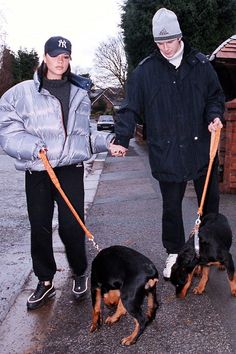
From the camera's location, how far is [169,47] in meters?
3.73

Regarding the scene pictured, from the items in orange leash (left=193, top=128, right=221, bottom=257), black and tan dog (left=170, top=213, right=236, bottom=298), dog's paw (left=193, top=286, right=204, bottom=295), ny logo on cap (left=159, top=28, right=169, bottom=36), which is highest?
ny logo on cap (left=159, top=28, right=169, bottom=36)

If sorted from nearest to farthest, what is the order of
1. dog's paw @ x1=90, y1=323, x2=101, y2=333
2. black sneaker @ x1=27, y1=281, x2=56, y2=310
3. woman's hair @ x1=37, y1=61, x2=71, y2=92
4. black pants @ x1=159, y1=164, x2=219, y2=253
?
1. dog's paw @ x1=90, y1=323, x2=101, y2=333
2. woman's hair @ x1=37, y1=61, x2=71, y2=92
3. black sneaker @ x1=27, y1=281, x2=56, y2=310
4. black pants @ x1=159, y1=164, x2=219, y2=253

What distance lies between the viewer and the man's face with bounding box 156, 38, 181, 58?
12.2 feet

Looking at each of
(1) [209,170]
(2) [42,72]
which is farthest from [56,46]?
(1) [209,170]

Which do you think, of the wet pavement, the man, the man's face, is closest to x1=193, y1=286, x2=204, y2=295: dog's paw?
the wet pavement

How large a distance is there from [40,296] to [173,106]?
2026 millimetres

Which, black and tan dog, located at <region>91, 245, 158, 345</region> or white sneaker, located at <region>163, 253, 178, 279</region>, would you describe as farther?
white sneaker, located at <region>163, 253, 178, 279</region>

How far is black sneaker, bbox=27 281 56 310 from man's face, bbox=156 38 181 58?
7.50ft

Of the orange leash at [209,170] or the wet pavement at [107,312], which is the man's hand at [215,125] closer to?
the orange leash at [209,170]

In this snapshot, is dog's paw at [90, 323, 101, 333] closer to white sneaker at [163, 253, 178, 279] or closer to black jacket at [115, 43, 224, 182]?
white sneaker at [163, 253, 178, 279]

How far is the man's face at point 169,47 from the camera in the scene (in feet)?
12.2

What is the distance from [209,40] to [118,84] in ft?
145

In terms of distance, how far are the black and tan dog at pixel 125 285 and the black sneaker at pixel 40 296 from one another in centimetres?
63

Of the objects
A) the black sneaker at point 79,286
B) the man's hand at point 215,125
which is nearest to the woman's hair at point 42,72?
the man's hand at point 215,125
